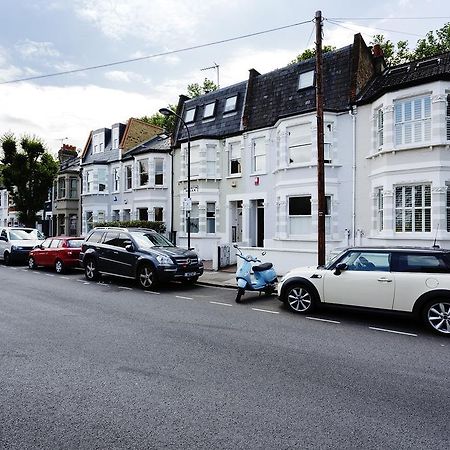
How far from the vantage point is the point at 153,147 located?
2614 centimetres

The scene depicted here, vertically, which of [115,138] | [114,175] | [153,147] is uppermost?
[115,138]

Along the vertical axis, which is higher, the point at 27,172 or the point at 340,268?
the point at 27,172

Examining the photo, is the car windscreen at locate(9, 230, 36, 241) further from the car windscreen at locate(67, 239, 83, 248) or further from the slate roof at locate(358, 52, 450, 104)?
the slate roof at locate(358, 52, 450, 104)

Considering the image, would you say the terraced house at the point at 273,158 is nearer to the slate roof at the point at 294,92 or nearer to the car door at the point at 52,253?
the slate roof at the point at 294,92

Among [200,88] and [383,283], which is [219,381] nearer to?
[383,283]

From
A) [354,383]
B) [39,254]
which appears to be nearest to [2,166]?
[39,254]

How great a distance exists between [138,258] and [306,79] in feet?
40.4

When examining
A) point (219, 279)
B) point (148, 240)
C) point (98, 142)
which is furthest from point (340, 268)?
point (98, 142)

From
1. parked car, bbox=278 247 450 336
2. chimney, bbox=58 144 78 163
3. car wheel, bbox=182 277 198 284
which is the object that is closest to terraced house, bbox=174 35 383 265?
car wheel, bbox=182 277 198 284

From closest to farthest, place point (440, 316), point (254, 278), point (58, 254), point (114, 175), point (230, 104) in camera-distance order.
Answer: point (440, 316), point (254, 278), point (58, 254), point (230, 104), point (114, 175)

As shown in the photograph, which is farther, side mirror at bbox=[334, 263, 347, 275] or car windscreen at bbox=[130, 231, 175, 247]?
car windscreen at bbox=[130, 231, 175, 247]

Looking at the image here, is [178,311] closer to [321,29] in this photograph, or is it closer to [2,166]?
[321,29]

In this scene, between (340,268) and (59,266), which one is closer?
(340,268)

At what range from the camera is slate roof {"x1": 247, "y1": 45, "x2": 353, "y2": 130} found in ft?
57.3
